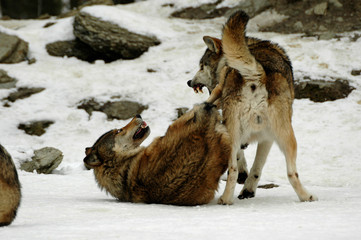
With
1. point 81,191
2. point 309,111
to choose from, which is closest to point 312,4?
point 309,111

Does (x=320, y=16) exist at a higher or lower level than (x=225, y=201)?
higher

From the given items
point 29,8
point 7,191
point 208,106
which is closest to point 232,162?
point 208,106

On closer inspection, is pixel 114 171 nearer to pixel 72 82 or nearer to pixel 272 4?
pixel 72 82

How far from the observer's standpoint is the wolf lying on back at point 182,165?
507 centimetres

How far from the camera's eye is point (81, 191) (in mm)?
6953

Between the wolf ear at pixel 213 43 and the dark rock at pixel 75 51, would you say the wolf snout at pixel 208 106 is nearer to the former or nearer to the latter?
the wolf ear at pixel 213 43

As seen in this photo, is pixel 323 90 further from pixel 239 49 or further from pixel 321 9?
pixel 239 49

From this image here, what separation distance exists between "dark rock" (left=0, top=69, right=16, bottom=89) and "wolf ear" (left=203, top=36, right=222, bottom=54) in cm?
933

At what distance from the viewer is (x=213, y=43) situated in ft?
21.5

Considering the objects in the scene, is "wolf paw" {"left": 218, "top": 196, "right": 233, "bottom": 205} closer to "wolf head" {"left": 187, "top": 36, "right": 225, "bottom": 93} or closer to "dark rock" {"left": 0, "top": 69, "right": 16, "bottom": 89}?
"wolf head" {"left": 187, "top": 36, "right": 225, "bottom": 93}

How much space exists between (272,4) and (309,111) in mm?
6999

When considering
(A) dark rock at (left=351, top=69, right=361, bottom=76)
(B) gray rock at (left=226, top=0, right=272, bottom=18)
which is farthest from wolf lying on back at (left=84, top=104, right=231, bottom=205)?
(B) gray rock at (left=226, top=0, right=272, bottom=18)

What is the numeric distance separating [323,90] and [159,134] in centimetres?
448

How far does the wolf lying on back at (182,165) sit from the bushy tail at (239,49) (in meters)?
0.62
